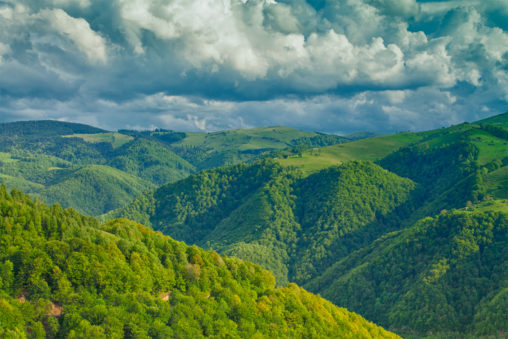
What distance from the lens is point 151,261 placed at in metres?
101

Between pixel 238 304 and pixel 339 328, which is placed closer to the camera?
pixel 238 304

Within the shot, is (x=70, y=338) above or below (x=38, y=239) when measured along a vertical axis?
below

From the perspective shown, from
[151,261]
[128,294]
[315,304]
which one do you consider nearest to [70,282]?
[128,294]

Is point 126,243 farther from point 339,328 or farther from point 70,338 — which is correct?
point 339,328

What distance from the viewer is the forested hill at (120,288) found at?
77.9 meters

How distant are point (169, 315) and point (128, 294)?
32.0 feet

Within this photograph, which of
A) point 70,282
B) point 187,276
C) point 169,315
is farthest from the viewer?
point 187,276

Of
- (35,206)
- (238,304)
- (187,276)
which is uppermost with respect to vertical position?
(35,206)

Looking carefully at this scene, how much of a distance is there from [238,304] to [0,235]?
2201 inches

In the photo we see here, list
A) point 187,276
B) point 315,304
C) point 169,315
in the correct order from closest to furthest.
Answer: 1. point 169,315
2. point 187,276
3. point 315,304

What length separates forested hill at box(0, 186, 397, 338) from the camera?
7788 centimetres

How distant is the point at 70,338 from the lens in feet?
242

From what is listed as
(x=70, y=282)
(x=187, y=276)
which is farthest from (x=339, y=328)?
(x=70, y=282)

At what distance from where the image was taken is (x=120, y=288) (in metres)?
89.5
